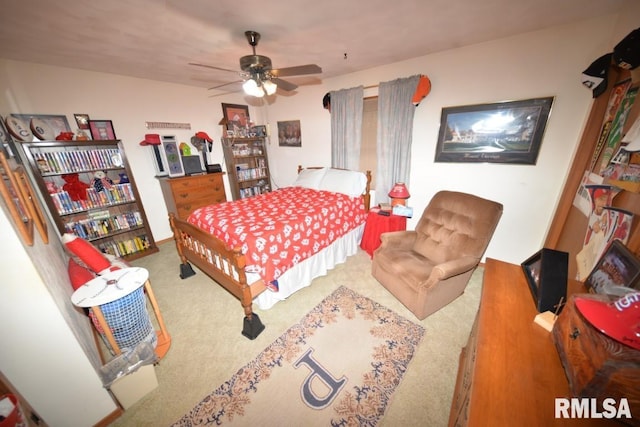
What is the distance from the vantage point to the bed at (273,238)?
1.92 metres

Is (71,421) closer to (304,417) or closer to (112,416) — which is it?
(112,416)

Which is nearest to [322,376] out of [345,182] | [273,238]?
[273,238]

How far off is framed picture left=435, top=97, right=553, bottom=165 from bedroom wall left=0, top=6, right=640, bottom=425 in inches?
3.3

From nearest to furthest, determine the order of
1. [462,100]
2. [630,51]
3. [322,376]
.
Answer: [630,51] < [322,376] < [462,100]

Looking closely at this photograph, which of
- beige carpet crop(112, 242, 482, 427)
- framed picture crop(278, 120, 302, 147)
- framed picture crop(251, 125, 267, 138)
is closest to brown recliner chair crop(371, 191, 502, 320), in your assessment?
beige carpet crop(112, 242, 482, 427)

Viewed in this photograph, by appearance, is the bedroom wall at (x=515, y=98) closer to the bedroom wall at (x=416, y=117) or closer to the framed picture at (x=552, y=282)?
the bedroom wall at (x=416, y=117)

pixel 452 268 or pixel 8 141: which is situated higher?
pixel 8 141

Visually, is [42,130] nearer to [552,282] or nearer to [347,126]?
[347,126]

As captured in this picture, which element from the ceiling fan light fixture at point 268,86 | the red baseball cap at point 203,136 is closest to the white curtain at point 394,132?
the ceiling fan light fixture at point 268,86

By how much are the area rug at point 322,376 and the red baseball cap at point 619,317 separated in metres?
1.24

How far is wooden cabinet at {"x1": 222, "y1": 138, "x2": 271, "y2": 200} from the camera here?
4.12 m

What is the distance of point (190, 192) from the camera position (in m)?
3.49

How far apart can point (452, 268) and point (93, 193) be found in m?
4.31

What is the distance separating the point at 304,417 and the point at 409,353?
91cm
